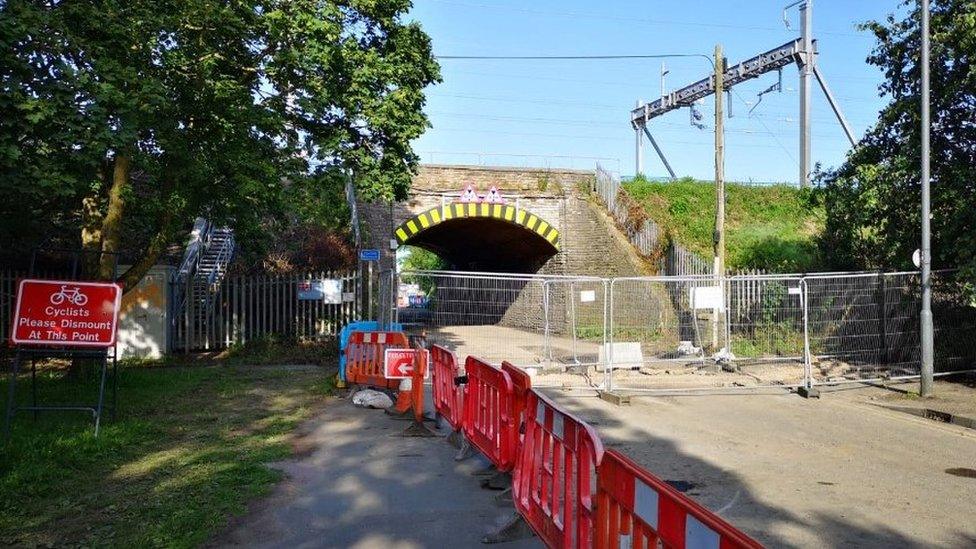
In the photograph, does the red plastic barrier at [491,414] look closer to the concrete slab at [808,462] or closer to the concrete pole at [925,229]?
the concrete slab at [808,462]

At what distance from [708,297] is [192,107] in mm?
9724

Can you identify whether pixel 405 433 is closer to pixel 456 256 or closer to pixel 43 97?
pixel 43 97

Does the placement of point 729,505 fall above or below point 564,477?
below

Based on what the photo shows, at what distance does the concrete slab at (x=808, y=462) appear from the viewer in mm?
5902

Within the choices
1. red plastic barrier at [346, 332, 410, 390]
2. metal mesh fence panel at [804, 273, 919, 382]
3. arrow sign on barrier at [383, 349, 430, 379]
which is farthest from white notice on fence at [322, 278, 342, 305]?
metal mesh fence panel at [804, 273, 919, 382]

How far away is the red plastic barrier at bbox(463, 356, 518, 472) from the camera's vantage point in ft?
20.4

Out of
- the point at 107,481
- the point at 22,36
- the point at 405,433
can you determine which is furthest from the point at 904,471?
the point at 22,36

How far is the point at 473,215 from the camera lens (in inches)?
1064

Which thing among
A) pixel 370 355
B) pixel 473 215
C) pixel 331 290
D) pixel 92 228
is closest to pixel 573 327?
pixel 370 355

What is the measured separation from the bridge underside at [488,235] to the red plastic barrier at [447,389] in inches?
686

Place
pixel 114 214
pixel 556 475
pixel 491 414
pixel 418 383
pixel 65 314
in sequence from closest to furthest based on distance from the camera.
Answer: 1. pixel 556 475
2. pixel 491 414
3. pixel 65 314
4. pixel 418 383
5. pixel 114 214

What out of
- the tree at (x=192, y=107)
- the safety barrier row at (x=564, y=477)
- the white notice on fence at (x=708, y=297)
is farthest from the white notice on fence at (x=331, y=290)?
the safety barrier row at (x=564, y=477)

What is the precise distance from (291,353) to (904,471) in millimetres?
13921

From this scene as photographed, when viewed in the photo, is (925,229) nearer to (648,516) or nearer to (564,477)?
(564,477)
